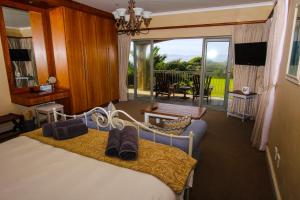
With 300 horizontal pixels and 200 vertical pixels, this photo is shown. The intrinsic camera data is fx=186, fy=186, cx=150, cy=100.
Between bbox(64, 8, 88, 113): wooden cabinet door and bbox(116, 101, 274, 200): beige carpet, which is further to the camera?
bbox(64, 8, 88, 113): wooden cabinet door

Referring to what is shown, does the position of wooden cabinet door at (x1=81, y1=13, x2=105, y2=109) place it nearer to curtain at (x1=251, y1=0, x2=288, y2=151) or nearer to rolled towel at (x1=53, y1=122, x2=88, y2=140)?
rolled towel at (x1=53, y1=122, x2=88, y2=140)

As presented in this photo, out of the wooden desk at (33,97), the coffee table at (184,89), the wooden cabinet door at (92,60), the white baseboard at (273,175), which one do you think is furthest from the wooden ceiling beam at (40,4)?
the white baseboard at (273,175)

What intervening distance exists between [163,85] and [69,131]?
4.66m

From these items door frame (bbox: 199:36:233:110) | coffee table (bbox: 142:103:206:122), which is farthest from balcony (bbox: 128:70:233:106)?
coffee table (bbox: 142:103:206:122)

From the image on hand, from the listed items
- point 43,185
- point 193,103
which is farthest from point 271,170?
point 193,103

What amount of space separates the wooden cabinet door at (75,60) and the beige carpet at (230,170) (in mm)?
3144

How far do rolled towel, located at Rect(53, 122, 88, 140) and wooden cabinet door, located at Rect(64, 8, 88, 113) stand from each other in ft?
8.55

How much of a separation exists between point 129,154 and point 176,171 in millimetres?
412

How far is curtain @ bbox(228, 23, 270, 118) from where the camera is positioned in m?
4.34

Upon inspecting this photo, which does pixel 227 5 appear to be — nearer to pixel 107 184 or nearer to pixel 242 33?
pixel 242 33

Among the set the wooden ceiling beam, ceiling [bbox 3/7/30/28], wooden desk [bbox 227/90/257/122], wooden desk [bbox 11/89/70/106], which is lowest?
wooden desk [bbox 227/90/257/122]

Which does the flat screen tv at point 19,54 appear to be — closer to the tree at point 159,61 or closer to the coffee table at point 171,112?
the coffee table at point 171,112

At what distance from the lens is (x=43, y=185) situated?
1280 mm

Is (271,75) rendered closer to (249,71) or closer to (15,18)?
(249,71)
